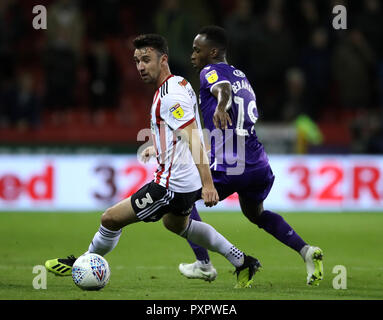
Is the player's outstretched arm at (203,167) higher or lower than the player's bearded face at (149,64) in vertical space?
lower

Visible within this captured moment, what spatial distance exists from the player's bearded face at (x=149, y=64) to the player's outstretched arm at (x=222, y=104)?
56 centimetres

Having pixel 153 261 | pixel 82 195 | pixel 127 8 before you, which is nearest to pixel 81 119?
pixel 82 195

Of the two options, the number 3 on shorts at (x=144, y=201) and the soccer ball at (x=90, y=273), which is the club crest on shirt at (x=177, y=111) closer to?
the number 3 on shorts at (x=144, y=201)

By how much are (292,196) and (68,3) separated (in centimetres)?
539

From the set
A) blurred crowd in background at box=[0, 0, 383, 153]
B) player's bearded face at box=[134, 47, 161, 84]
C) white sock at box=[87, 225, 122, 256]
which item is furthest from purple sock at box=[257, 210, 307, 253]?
blurred crowd in background at box=[0, 0, 383, 153]

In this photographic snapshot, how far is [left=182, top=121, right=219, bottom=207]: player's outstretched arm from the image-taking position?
5934 mm

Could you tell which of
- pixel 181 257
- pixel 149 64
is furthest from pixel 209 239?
pixel 181 257

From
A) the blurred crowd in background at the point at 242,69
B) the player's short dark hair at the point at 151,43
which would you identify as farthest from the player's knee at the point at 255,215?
the blurred crowd in background at the point at 242,69

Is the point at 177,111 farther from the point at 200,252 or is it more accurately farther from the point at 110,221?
the point at 200,252

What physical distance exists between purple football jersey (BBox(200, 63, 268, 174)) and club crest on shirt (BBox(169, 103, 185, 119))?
798mm

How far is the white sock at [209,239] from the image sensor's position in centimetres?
666

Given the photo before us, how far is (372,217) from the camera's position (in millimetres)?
13023

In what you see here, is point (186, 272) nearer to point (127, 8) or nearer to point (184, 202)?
Result: point (184, 202)

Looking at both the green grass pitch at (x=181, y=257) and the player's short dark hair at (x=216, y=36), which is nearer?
the green grass pitch at (x=181, y=257)
